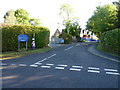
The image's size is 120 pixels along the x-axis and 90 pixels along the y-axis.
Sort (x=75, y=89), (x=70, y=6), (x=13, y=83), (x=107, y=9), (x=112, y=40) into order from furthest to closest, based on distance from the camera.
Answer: (x=70, y=6) → (x=107, y=9) → (x=112, y=40) → (x=13, y=83) → (x=75, y=89)

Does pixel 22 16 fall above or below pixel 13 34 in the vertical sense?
above

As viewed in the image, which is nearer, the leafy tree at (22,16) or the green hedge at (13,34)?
the green hedge at (13,34)

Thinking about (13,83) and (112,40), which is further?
(112,40)

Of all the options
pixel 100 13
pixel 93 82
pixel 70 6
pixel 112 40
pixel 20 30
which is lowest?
pixel 93 82

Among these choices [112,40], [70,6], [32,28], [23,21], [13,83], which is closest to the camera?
[13,83]

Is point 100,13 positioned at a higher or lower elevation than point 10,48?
higher

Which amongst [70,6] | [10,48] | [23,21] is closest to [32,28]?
[10,48]

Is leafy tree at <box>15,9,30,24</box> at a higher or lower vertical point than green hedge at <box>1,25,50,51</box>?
higher

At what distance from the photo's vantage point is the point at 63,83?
16.1 feet

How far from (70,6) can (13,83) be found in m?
40.0

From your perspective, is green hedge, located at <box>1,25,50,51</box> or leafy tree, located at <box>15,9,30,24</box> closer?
green hedge, located at <box>1,25,50,51</box>

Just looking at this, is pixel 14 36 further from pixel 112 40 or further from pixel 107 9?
pixel 107 9

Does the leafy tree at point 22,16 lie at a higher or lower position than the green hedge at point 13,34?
higher

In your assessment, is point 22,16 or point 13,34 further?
point 22,16
